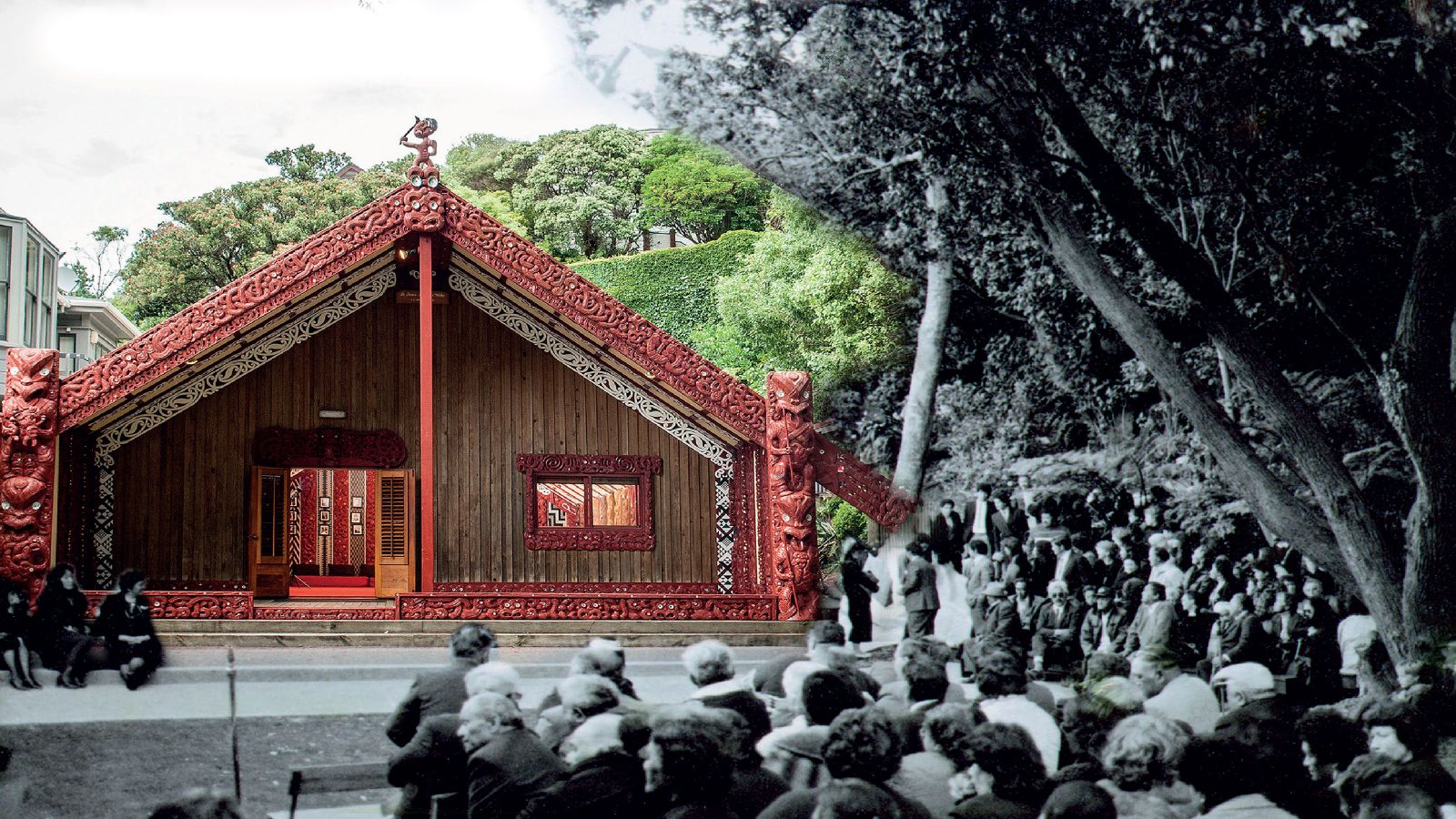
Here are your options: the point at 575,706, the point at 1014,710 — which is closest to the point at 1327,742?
the point at 1014,710

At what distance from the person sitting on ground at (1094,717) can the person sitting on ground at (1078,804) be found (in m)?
0.19

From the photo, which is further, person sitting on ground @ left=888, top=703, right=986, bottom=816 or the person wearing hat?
the person wearing hat

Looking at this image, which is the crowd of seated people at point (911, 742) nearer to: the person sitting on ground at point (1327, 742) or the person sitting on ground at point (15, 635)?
the person sitting on ground at point (1327, 742)

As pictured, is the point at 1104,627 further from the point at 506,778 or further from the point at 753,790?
the point at 506,778

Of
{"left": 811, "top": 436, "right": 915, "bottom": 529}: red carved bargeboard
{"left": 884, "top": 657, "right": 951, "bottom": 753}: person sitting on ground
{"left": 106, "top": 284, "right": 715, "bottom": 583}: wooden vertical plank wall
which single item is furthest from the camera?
{"left": 106, "top": 284, "right": 715, "bottom": 583}: wooden vertical plank wall

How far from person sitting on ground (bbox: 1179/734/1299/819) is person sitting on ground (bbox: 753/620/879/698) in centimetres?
93

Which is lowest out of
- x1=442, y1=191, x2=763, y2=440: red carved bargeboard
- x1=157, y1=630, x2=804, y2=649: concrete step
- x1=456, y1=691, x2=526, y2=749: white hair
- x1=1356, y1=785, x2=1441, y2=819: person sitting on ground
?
x1=1356, y1=785, x2=1441, y2=819: person sitting on ground

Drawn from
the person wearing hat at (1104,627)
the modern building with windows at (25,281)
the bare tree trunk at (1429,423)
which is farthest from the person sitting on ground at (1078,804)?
the modern building with windows at (25,281)

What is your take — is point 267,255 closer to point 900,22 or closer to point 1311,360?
point 900,22

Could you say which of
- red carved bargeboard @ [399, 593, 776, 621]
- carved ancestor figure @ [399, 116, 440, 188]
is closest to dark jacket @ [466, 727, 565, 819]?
red carved bargeboard @ [399, 593, 776, 621]

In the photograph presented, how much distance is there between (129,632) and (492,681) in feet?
3.68

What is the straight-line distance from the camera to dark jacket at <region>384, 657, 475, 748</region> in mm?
3750

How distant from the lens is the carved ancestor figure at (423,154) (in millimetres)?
4109

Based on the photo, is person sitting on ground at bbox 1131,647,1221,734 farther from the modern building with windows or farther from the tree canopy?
the modern building with windows
